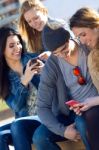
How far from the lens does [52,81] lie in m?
3.87

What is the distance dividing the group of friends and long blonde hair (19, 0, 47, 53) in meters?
A: 0.12

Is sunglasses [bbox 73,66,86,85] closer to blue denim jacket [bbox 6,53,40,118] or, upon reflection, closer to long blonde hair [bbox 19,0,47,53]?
blue denim jacket [bbox 6,53,40,118]

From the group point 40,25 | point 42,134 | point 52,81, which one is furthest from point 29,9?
point 42,134

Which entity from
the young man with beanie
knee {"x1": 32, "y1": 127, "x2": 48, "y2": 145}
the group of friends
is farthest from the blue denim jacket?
knee {"x1": 32, "y1": 127, "x2": 48, "y2": 145}

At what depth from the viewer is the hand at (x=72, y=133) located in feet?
12.1

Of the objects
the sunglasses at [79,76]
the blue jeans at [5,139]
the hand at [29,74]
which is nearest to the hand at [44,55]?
the hand at [29,74]

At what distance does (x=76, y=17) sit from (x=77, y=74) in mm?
397

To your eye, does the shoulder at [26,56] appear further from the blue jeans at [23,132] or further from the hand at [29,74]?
the blue jeans at [23,132]

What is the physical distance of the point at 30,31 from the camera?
15.4 ft

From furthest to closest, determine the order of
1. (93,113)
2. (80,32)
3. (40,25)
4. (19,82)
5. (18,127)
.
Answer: (40,25) < (19,82) < (18,127) < (80,32) < (93,113)

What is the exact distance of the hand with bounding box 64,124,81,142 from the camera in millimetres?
3682

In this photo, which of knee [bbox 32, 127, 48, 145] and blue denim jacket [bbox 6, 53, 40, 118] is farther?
blue denim jacket [bbox 6, 53, 40, 118]

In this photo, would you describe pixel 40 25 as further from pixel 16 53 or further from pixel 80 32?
pixel 80 32

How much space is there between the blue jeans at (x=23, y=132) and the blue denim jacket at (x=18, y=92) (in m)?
0.21
